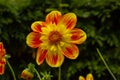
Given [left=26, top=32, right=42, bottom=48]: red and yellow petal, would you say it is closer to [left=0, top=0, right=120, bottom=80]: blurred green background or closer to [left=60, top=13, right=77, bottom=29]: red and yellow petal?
[left=60, top=13, right=77, bottom=29]: red and yellow petal

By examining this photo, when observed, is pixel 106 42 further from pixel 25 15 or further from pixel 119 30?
pixel 25 15

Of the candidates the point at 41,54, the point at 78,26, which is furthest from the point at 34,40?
the point at 78,26


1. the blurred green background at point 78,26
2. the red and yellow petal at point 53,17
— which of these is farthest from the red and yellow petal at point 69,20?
the blurred green background at point 78,26

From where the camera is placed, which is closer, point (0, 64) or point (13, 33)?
point (0, 64)

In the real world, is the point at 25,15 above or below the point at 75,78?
above

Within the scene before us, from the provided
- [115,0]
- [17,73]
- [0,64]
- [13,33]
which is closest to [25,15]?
[13,33]

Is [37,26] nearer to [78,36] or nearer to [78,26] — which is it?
[78,36]

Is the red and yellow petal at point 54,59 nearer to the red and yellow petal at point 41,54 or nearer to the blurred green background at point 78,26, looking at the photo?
the red and yellow petal at point 41,54

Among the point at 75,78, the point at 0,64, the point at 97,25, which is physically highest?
the point at 0,64
